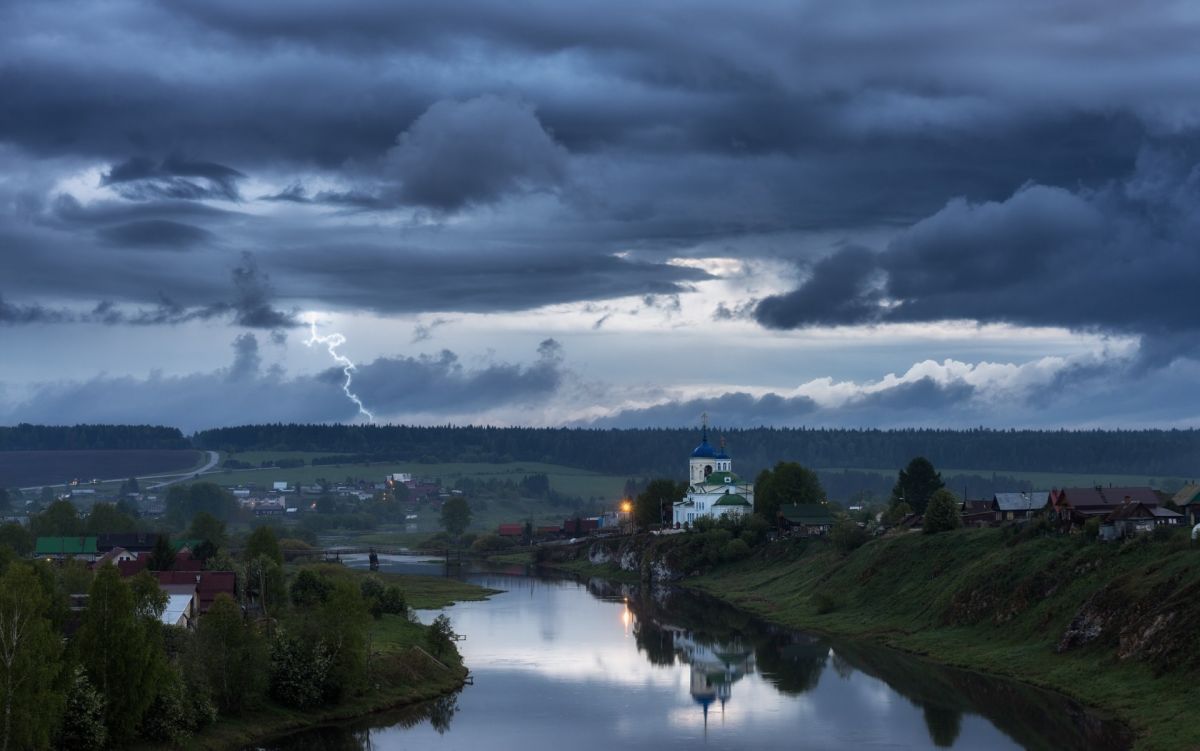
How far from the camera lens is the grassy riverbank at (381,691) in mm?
80562

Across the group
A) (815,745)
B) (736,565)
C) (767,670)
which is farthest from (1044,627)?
(736,565)

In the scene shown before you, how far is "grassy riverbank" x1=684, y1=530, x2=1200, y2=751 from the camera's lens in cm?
8844

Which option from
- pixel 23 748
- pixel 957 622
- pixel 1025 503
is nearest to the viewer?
pixel 23 748

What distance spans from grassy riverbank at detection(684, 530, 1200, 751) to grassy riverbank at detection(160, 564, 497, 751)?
37379mm

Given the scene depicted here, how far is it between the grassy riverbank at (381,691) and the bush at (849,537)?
56533 millimetres

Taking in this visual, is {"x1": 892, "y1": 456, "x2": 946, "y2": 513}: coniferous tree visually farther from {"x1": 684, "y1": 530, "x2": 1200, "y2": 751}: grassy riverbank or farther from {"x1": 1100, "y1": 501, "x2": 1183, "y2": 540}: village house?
{"x1": 1100, "y1": 501, "x2": 1183, "y2": 540}: village house

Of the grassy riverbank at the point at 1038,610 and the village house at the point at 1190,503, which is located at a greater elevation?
the village house at the point at 1190,503

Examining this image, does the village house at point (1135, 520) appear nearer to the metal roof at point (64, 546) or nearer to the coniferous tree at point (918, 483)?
the coniferous tree at point (918, 483)

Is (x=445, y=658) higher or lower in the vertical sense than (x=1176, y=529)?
lower

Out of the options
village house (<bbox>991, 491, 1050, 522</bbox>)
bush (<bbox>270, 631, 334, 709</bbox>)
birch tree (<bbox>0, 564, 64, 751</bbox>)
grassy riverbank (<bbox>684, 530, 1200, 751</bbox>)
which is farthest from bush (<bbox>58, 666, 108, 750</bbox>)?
village house (<bbox>991, 491, 1050, 522</bbox>)

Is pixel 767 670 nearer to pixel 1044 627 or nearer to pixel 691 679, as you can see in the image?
pixel 691 679

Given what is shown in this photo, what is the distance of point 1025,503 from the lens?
541 feet

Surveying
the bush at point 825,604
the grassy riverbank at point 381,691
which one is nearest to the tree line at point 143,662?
the grassy riverbank at point 381,691

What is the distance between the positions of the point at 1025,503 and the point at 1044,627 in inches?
2303
